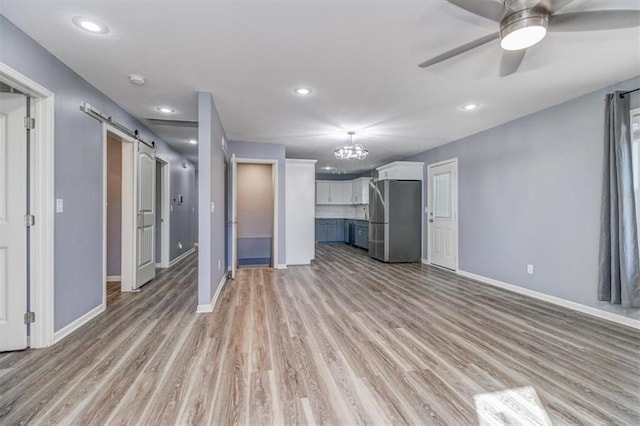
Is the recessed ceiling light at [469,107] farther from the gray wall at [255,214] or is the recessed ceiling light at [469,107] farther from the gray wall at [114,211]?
the gray wall at [114,211]

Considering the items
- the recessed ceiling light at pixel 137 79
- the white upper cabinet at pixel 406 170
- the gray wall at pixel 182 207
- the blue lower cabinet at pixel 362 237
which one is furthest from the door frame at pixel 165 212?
the blue lower cabinet at pixel 362 237

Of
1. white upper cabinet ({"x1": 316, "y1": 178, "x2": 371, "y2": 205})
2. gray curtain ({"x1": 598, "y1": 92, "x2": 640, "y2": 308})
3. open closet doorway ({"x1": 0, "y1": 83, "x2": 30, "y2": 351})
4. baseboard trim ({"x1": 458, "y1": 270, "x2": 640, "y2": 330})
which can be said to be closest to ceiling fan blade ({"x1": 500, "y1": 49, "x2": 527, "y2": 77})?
gray curtain ({"x1": 598, "y1": 92, "x2": 640, "y2": 308})

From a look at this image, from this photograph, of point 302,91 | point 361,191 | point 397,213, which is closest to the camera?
point 302,91

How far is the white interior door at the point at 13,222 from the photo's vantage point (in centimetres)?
224

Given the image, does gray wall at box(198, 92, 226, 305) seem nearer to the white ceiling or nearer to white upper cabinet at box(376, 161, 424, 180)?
the white ceiling

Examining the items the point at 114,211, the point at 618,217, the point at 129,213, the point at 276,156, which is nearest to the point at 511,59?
the point at 618,217

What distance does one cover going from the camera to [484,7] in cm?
167

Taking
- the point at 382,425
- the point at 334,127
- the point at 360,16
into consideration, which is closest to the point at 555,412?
the point at 382,425

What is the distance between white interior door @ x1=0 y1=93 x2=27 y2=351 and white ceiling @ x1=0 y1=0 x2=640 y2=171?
24.6 inches

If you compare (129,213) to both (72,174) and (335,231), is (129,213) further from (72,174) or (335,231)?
(335,231)

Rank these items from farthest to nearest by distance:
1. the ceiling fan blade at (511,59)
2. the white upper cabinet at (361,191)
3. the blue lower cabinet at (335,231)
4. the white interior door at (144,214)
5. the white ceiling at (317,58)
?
the blue lower cabinet at (335,231) < the white upper cabinet at (361,191) < the white interior door at (144,214) < the ceiling fan blade at (511,59) < the white ceiling at (317,58)

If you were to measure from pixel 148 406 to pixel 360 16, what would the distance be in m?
2.71

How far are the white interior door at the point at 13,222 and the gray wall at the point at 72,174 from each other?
0.21m

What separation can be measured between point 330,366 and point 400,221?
4.64 meters
